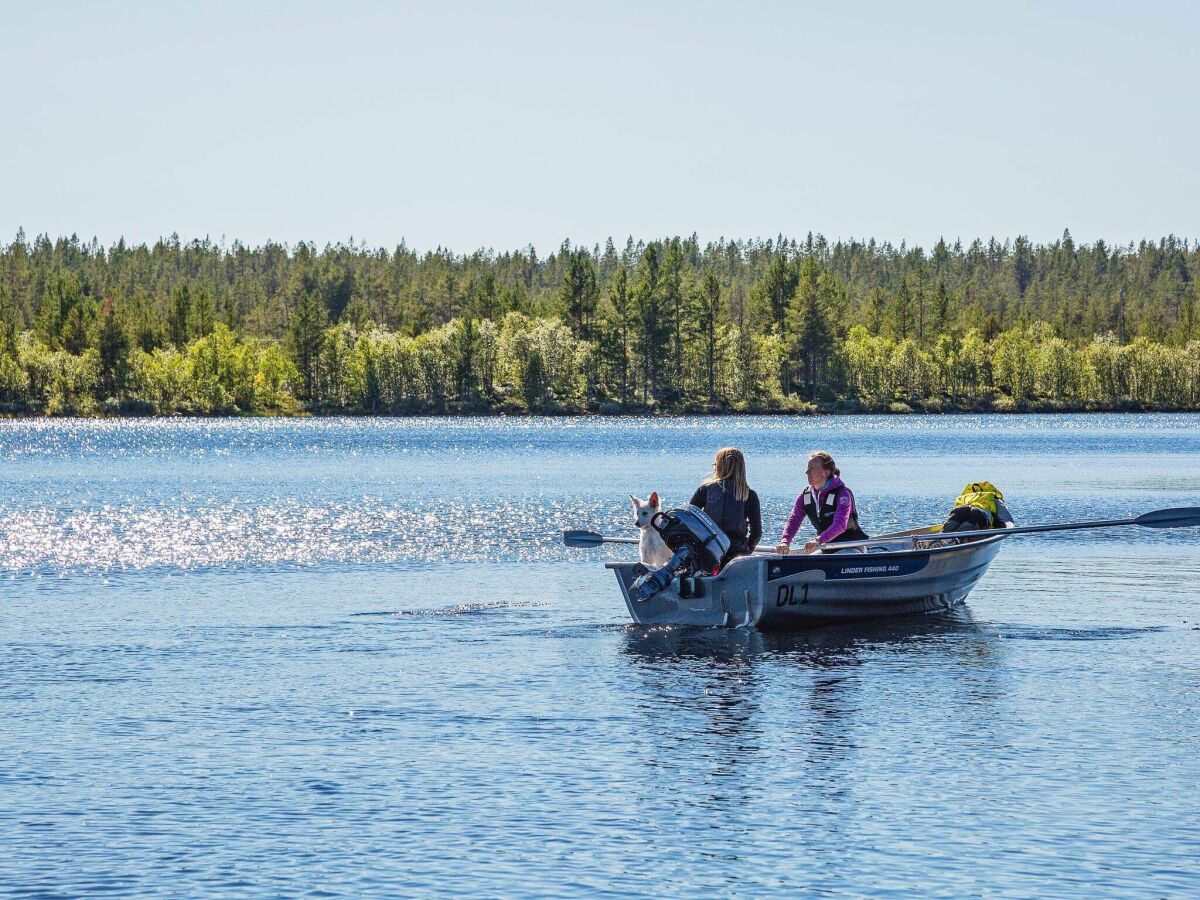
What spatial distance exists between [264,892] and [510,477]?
6649cm

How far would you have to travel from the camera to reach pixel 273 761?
1794 centimetres

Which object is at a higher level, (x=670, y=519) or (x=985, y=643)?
(x=670, y=519)

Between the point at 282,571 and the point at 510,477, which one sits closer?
the point at 282,571

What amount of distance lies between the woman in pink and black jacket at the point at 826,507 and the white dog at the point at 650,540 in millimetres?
2209

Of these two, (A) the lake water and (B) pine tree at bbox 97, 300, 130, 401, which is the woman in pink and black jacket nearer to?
(A) the lake water

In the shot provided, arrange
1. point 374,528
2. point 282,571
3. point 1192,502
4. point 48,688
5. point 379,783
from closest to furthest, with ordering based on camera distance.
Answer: point 379,783 < point 48,688 < point 282,571 < point 374,528 < point 1192,502

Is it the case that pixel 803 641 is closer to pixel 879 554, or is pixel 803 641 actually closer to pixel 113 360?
pixel 879 554

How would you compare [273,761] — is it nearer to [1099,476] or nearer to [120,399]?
[1099,476]

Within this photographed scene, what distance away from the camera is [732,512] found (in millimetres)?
26375

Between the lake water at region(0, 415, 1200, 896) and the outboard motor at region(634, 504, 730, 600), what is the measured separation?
1.09 meters

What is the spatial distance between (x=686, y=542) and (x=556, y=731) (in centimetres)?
708

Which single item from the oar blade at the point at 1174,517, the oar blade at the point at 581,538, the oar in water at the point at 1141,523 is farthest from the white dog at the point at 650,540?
the oar blade at the point at 1174,517

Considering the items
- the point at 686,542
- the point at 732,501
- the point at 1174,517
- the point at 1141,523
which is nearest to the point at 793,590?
the point at 732,501

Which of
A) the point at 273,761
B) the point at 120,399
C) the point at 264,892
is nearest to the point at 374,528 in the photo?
the point at 273,761
